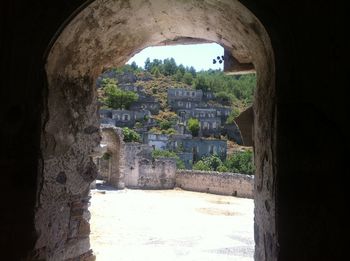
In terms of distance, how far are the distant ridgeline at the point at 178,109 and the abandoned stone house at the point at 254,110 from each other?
116 ft

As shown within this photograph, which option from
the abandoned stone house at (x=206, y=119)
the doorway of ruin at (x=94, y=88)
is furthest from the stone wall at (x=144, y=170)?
the abandoned stone house at (x=206, y=119)

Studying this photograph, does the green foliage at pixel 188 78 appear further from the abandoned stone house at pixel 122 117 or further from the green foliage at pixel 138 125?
the green foliage at pixel 138 125

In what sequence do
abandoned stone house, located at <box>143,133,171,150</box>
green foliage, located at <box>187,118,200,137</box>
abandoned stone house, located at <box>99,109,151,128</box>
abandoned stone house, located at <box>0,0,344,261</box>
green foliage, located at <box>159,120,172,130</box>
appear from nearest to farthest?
abandoned stone house, located at <box>0,0,344,261</box>
abandoned stone house, located at <box>143,133,171,150</box>
abandoned stone house, located at <box>99,109,151,128</box>
green foliage, located at <box>187,118,200,137</box>
green foliage, located at <box>159,120,172,130</box>

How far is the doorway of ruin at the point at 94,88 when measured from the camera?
2645 mm

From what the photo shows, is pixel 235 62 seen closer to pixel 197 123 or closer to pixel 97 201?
pixel 97 201

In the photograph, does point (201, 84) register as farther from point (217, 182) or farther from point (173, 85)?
point (217, 182)

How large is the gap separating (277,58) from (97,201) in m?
13.9

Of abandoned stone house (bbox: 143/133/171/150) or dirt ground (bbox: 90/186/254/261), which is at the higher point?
abandoned stone house (bbox: 143/133/171/150)

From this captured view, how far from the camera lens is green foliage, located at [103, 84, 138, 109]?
5997cm

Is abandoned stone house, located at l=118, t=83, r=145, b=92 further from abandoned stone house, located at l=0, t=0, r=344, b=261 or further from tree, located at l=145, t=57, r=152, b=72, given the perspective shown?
abandoned stone house, located at l=0, t=0, r=344, b=261

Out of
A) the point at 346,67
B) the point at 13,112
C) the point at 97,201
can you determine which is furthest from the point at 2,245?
the point at 97,201

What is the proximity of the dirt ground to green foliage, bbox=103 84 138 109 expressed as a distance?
42748mm

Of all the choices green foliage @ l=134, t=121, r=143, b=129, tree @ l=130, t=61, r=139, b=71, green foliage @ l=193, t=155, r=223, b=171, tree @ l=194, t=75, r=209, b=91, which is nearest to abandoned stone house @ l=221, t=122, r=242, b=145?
green foliage @ l=134, t=121, r=143, b=129

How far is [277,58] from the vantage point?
230cm
